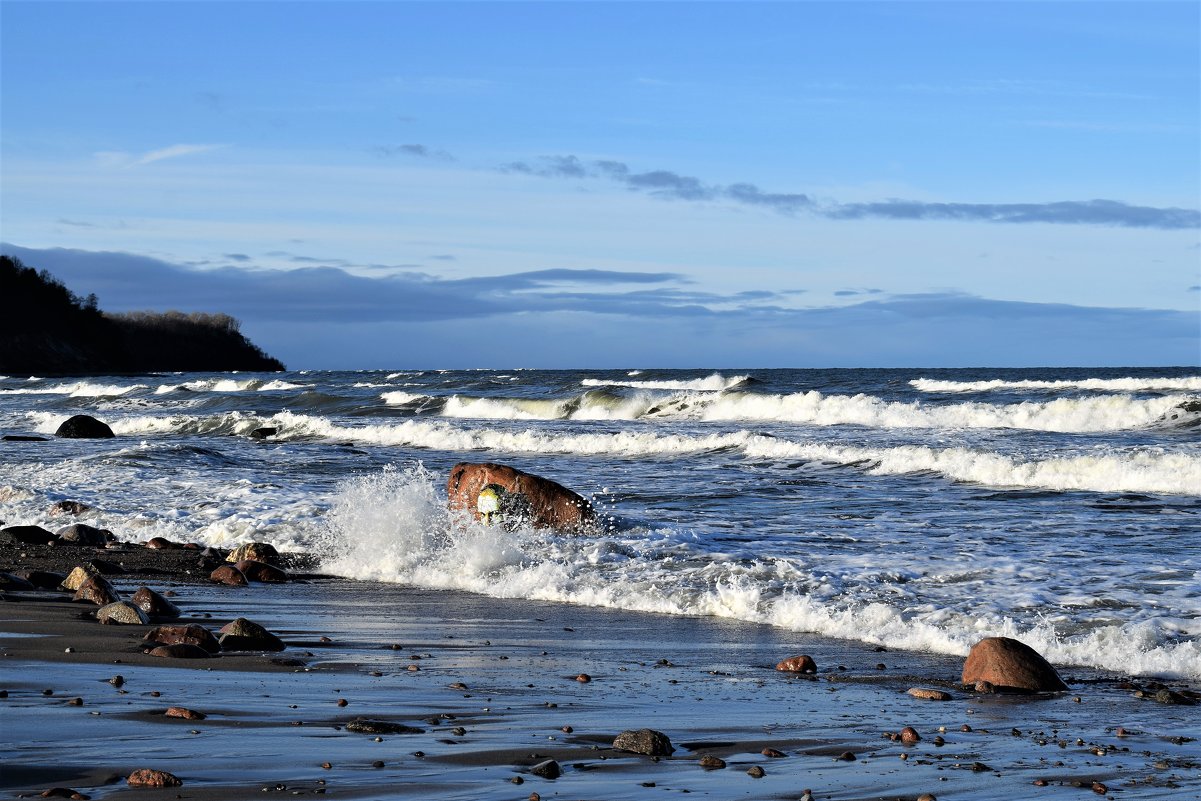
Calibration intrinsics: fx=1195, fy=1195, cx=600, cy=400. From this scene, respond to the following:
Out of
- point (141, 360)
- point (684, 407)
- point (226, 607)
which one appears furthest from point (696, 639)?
point (141, 360)

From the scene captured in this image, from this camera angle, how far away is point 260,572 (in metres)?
9.59

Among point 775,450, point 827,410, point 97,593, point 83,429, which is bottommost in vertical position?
point 97,593

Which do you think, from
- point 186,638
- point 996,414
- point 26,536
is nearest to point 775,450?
point 996,414

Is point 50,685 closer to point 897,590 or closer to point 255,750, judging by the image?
point 255,750

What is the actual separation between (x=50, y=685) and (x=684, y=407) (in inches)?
1249

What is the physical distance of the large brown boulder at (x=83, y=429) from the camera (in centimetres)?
2434

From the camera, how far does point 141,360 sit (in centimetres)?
9438

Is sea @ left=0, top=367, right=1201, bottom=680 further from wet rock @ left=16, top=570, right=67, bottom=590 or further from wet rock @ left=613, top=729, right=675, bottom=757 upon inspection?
wet rock @ left=613, top=729, right=675, bottom=757

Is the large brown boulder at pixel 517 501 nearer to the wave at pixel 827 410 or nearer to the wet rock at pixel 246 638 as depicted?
the wet rock at pixel 246 638

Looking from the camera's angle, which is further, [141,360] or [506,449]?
[141,360]

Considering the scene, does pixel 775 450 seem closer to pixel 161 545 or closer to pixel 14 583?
pixel 161 545

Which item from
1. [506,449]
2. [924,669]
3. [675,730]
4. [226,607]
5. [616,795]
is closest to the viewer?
[616,795]

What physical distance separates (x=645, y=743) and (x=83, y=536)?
29.0 feet

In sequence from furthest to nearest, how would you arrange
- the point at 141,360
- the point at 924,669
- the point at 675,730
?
the point at 141,360, the point at 924,669, the point at 675,730
